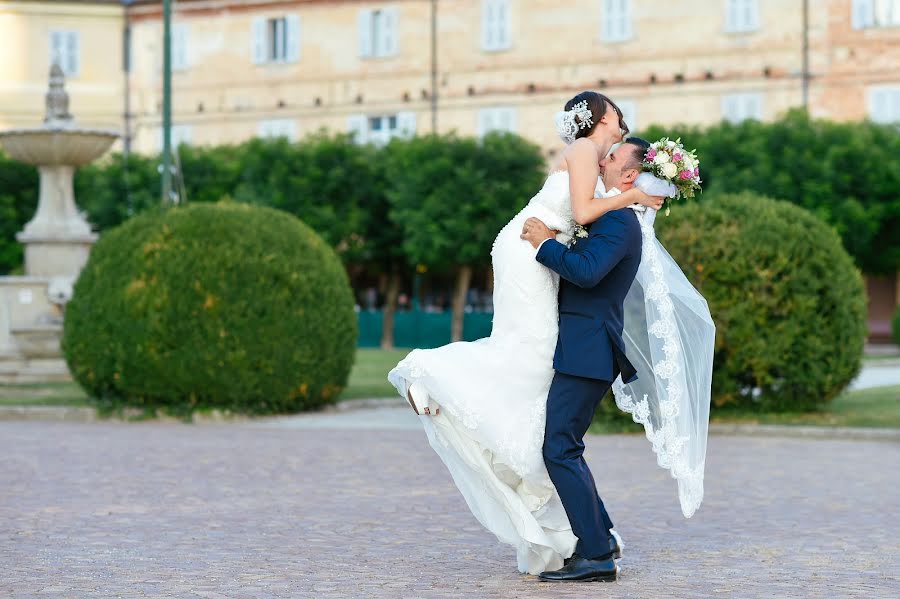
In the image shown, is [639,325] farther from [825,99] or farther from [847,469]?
[825,99]

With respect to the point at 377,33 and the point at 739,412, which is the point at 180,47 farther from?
the point at 739,412

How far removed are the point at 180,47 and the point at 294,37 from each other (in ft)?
14.2

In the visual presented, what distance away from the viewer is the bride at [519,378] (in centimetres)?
747

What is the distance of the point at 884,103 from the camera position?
147 feet

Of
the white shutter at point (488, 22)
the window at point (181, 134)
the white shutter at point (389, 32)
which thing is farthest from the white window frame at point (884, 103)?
the window at point (181, 134)

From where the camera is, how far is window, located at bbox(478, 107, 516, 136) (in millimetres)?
49062

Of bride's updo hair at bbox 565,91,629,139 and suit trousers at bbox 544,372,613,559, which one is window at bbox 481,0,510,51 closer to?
bride's updo hair at bbox 565,91,629,139

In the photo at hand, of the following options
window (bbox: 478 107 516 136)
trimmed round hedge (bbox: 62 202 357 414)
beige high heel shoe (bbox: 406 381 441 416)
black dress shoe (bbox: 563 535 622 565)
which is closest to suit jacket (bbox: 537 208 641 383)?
beige high heel shoe (bbox: 406 381 441 416)

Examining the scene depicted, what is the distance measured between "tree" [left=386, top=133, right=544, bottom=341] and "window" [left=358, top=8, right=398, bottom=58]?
22.7ft

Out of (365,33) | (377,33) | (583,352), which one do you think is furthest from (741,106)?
(583,352)

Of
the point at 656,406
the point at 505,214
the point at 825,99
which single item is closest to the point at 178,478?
the point at 656,406

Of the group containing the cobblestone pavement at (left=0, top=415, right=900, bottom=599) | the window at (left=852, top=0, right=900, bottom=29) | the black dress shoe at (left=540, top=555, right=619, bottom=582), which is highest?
the window at (left=852, top=0, right=900, bottom=29)

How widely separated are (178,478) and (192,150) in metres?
36.4

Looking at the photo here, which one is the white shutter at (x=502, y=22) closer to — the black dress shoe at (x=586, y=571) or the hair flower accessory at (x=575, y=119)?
the hair flower accessory at (x=575, y=119)
